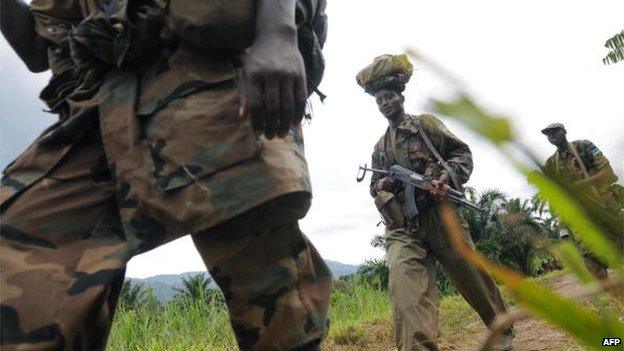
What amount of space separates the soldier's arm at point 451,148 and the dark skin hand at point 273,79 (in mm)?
3013

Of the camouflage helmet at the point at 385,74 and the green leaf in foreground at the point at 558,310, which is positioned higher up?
the green leaf in foreground at the point at 558,310

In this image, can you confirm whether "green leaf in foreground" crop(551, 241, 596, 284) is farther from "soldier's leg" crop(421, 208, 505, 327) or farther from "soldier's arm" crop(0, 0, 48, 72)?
"soldier's leg" crop(421, 208, 505, 327)

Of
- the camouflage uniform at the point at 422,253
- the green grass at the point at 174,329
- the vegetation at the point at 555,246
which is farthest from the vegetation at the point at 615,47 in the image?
the green grass at the point at 174,329

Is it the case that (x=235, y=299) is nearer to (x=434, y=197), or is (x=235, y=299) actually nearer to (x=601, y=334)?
(x=601, y=334)

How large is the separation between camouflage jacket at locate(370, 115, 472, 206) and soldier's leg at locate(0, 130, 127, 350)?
3040 mm

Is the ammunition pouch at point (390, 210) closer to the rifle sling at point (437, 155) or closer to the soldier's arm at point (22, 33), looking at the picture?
the rifle sling at point (437, 155)

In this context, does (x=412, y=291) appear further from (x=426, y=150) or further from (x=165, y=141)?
(x=165, y=141)

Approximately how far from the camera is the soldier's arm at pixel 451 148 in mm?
4160

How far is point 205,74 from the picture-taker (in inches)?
53.5

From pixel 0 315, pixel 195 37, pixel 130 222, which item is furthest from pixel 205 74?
pixel 0 315

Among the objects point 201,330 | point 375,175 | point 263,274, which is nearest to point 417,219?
point 375,175

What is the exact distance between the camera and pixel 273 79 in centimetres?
122

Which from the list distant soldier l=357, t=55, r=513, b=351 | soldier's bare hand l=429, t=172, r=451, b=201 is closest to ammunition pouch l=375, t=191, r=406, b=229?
distant soldier l=357, t=55, r=513, b=351

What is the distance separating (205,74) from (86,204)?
36 centimetres
